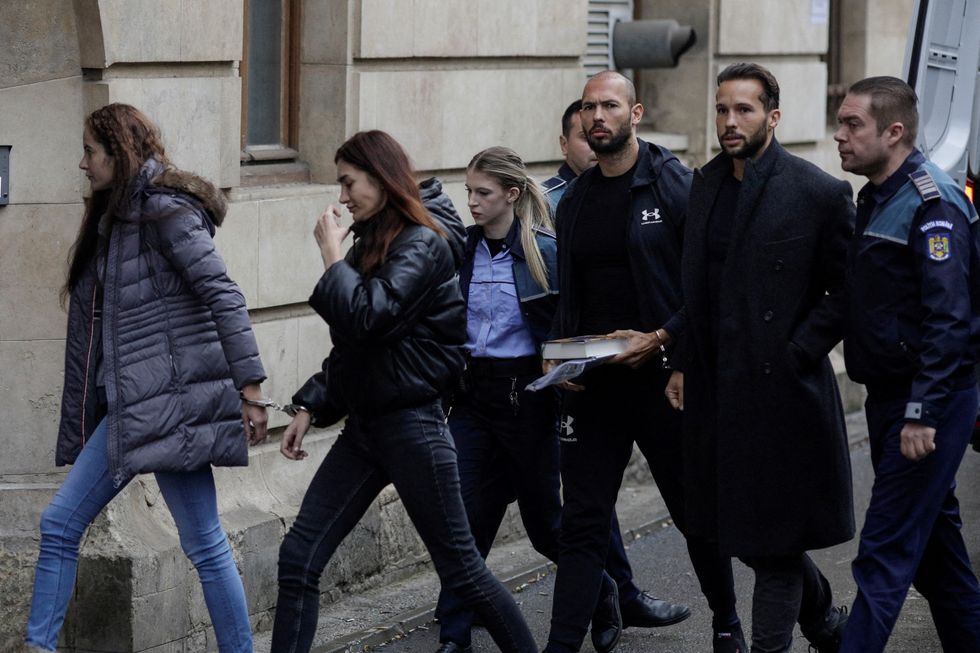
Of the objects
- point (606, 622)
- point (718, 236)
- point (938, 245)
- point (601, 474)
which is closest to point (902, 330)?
point (938, 245)

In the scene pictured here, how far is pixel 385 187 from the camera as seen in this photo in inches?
198

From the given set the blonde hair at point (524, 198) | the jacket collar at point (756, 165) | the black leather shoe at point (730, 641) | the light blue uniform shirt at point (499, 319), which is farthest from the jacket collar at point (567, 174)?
the black leather shoe at point (730, 641)

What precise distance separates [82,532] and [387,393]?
3.51ft

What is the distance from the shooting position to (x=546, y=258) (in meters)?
6.03

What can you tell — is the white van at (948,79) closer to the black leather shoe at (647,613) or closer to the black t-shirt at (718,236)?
the black leather shoe at (647,613)

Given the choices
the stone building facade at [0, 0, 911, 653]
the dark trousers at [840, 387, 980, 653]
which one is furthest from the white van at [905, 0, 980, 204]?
the dark trousers at [840, 387, 980, 653]

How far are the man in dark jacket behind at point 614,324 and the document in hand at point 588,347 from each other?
0.42 ft

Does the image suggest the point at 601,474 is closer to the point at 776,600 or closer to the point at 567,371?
the point at 567,371

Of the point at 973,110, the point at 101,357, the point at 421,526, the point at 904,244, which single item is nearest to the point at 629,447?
the point at 421,526

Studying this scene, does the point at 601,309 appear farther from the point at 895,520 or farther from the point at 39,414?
the point at 39,414

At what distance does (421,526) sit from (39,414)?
1.65 meters

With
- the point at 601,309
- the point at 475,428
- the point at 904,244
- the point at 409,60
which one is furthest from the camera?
the point at 409,60

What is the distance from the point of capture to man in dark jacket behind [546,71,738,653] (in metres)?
5.64

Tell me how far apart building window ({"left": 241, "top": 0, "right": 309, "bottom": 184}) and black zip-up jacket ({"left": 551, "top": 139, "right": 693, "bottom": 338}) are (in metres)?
1.78
